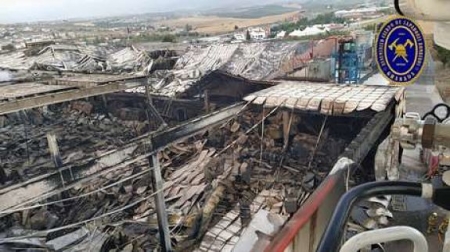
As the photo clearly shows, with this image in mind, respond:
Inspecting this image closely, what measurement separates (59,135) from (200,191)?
372 inches

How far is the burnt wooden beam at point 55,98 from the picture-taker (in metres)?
8.57

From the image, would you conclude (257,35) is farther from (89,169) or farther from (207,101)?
(89,169)

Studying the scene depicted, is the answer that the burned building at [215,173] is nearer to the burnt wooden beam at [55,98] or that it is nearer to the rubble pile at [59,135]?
the burnt wooden beam at [55,98]

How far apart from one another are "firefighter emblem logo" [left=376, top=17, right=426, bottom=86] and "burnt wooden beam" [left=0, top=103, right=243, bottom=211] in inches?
197

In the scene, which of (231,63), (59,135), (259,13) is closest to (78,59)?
(59,135)

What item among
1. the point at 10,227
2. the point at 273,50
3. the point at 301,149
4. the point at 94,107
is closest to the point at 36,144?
the point at 94,107

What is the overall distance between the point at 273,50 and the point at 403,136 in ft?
66.5

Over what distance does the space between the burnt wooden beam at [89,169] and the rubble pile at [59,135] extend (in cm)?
554

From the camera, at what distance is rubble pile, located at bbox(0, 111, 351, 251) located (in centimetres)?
951

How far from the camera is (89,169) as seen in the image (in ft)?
23.8

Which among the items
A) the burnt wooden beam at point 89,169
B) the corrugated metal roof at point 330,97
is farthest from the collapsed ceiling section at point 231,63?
the burnt wooden beam at point 89,169

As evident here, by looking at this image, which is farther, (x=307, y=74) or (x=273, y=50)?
(x=273, y=50)

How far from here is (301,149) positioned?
40.2ft

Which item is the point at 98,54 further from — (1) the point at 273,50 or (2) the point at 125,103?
(1) the point at 273,50
